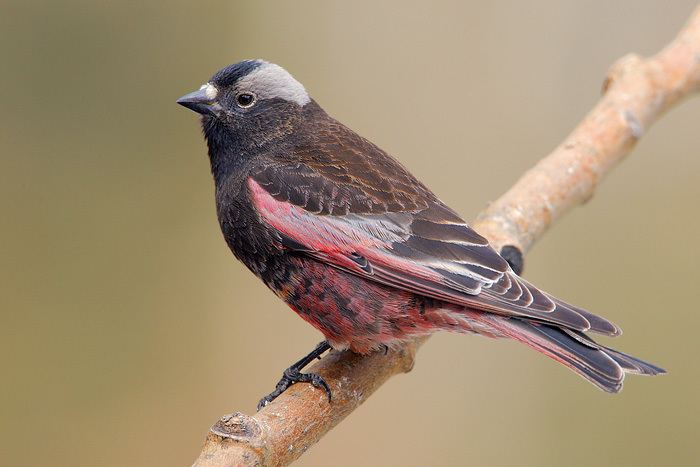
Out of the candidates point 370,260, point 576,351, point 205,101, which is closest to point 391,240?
point 370,260

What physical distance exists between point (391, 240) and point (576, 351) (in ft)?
3.12

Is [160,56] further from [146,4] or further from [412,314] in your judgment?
[412,314]

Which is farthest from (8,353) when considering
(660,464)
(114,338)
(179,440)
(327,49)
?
(660,464)

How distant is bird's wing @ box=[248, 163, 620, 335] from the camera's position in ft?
13.4

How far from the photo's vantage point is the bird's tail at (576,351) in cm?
377

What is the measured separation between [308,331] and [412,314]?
13.8 feet

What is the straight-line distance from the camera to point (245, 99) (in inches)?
192

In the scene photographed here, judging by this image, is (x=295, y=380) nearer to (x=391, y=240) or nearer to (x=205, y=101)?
(x=391, y=240)

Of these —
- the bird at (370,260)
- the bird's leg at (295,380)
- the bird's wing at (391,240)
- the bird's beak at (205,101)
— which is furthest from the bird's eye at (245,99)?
the bird's leg at (295,380)

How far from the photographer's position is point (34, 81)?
8.48 meters

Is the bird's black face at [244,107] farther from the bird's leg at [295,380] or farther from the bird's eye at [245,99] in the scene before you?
the bird's leg at [295,380]

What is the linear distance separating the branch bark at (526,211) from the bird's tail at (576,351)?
64 cm

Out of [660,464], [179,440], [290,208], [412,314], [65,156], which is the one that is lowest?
[660,464]

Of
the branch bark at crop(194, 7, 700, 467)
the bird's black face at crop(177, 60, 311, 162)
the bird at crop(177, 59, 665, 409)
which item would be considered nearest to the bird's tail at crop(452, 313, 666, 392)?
the bird at crop(177, 59, 665, 409)
